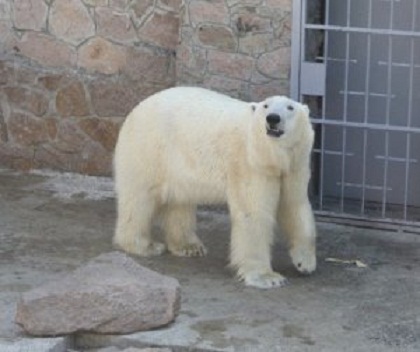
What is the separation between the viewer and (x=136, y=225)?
7473 millimetres

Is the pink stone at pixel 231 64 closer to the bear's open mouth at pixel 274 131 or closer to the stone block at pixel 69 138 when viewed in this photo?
the stone block at pixel 69 138

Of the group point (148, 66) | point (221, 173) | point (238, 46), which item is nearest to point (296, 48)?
point (238, 46)

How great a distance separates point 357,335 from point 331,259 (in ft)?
4.34

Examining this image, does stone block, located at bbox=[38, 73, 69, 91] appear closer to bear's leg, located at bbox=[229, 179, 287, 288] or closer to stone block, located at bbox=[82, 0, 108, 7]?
stone block, located at bbox=[82, 0, 108, 7]

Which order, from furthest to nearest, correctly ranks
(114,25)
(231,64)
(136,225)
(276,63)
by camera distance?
(114,25)
(231,64)
(276,63)
(136,225)

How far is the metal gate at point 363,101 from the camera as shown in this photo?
26.3 ft

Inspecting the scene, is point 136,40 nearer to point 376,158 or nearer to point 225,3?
point 225,3

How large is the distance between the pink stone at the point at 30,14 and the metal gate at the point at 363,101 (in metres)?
2.02

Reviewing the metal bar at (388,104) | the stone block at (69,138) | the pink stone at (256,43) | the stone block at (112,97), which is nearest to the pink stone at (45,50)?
the stone block at (112,97)

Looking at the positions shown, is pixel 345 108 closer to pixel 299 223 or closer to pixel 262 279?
pixel 299 223

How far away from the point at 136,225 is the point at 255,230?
87 centimetres

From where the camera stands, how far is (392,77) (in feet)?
26.8

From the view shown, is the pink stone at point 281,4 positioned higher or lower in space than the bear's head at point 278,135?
higher

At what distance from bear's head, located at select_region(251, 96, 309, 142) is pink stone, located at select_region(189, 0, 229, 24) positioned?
1.57m
